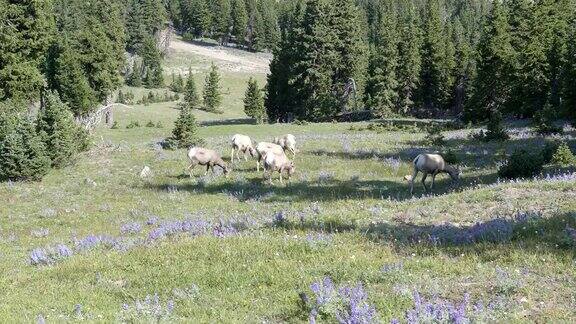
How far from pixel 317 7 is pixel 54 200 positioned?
49.7 meters

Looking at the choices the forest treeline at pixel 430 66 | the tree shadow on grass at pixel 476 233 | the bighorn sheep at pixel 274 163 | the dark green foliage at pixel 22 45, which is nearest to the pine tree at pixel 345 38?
the forest treeline at pixel 430 66

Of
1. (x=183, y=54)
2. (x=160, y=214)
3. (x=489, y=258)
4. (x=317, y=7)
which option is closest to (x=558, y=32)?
(x=317, y=7)

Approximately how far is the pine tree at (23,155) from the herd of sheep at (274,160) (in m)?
7.73

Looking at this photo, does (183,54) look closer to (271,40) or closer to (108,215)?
(271,40)

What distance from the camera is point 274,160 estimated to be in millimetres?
24359

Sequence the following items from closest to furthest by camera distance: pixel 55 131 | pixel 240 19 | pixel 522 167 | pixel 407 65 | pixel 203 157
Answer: pixel 522 167
pixel 203 157
pixel 55 131
pixel 407 65
pixel 240 19

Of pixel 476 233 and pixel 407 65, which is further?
pixel 407 65

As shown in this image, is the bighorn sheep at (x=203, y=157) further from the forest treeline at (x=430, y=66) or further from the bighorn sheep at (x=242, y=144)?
the forest treeline at (x=430, y=66)

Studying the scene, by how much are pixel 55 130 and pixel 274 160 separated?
13242mm

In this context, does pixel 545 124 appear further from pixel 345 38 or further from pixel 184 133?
pixel 345 38

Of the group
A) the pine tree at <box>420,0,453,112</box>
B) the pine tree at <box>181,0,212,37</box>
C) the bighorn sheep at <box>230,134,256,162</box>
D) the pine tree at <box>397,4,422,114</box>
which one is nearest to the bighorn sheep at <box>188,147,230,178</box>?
the bighorn sheep at <box>230,134,256,162</box>

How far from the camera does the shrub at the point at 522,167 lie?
21094 mm

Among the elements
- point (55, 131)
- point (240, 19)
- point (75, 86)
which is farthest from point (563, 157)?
point (240, 19)

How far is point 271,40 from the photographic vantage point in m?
169
